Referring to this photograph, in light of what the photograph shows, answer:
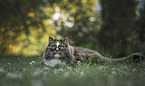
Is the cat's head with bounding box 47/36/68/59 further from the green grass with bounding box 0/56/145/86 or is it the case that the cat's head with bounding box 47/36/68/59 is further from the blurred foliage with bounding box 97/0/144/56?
the blurred foliage with bounding box 97/0/144/56

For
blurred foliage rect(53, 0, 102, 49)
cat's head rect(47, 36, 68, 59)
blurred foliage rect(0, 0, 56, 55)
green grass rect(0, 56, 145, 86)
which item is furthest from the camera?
blurred foliage rect(53, 0, 102, 49)

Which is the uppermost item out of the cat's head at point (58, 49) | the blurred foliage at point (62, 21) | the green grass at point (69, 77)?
the blurred foliage at point (62, 21)

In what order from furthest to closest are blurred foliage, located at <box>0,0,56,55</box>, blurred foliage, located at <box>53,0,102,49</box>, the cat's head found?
1. blurred foliage, located at <box>53,0,102,49</box>
2. blurred foliage, located at <box>0,0,56,55</box>
3. the cat's head

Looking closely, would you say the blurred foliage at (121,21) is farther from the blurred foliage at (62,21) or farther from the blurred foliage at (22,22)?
the blurred foliage at (22,22)

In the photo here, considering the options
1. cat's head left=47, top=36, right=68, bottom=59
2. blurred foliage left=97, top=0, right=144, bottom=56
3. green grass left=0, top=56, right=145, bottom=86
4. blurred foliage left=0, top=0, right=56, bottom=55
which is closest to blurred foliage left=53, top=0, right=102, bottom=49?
blurred foliage left=0, top=0, right=56, bottom=55

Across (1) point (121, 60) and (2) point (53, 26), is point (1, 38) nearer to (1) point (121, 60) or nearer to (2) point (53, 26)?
(2) point (53, 26)

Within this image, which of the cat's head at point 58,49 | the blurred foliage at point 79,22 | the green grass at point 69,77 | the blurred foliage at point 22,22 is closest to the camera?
the green grass at point 69,77

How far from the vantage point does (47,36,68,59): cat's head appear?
12.4ft

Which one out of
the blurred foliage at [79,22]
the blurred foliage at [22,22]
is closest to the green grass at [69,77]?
the blurred foliage at [22,22]

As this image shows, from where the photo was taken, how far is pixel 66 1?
9297 millimetres

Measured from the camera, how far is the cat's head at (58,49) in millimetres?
3766

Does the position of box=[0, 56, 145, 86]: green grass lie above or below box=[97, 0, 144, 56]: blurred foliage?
below

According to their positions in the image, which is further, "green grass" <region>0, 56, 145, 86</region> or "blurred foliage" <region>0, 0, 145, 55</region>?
"blurred foliage" <region>0, 0, 145, 55</region>

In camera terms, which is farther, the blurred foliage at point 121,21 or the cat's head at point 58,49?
the blurred foliage at point 121,21
